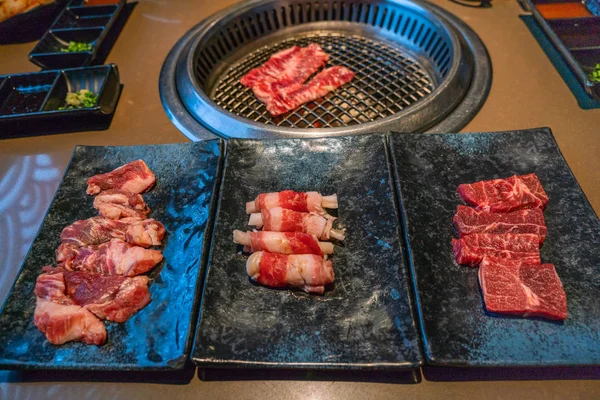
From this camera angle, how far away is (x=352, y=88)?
3402 millimetres

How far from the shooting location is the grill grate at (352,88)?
3182 millimetres

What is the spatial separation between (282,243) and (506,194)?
1.43 meters

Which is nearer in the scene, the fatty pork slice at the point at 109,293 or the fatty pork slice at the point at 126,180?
the fatty pork slice at the point at 109,293

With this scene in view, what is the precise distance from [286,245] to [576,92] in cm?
282

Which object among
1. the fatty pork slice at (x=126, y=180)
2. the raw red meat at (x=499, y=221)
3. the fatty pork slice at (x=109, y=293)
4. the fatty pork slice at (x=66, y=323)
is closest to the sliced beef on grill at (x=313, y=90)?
the fatty pork slice at (x=126, y=180)

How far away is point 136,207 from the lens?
2486 mm

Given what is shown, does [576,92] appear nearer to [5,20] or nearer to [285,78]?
[285,78]

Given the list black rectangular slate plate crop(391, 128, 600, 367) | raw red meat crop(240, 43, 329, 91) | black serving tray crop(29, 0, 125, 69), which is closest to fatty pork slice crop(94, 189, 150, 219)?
raw red meat crop(240, 43, 329, 91)

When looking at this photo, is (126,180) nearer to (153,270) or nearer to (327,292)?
(153,270)

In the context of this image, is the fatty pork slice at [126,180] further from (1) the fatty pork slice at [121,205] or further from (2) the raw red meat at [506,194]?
(2) the raw red meat at [506,194]

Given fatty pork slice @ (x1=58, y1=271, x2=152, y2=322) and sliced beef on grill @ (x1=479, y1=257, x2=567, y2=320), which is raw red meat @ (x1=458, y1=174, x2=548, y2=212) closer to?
sliced beef on grill @ (x1=479, y1=257, x2=567, y2=320)

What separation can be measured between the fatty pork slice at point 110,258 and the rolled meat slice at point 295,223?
0.66 m

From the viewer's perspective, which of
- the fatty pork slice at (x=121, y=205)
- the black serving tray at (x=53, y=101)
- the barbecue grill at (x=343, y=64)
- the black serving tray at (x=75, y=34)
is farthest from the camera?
the black serving tray at (x=75, y=34)

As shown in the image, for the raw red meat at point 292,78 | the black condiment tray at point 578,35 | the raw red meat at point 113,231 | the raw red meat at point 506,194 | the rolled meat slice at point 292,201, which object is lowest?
the raw red meat at point 113,231
